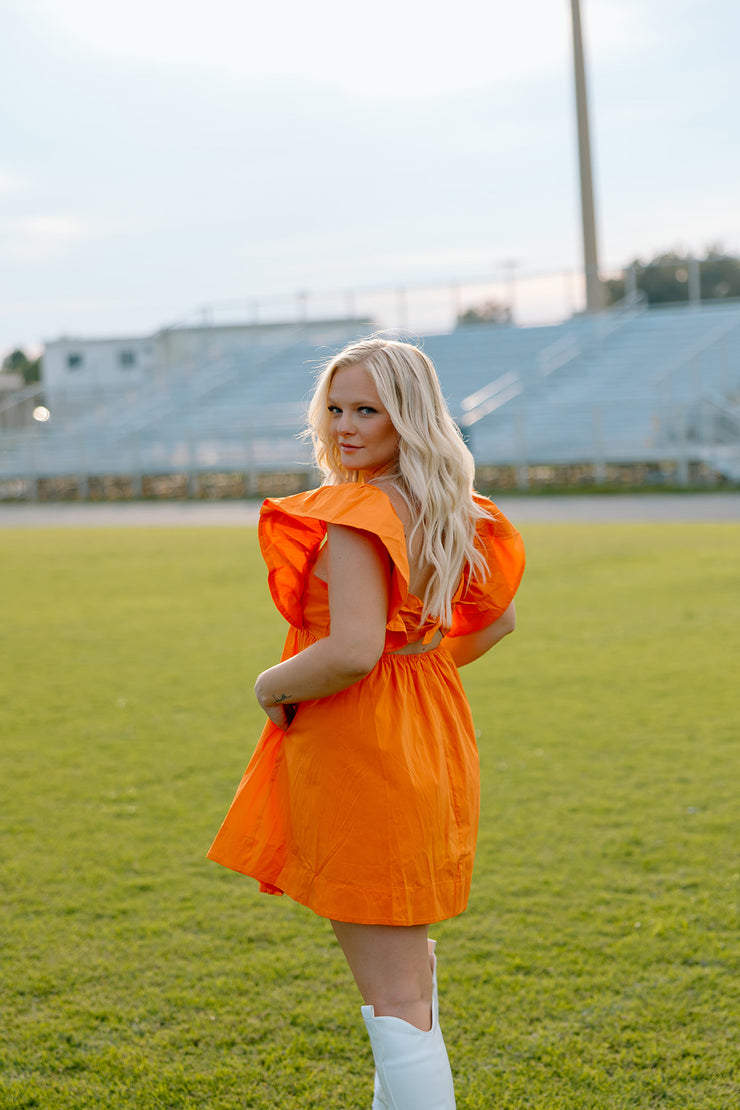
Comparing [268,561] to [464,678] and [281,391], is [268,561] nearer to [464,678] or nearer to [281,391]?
[464,678]

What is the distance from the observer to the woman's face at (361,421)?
2.15 m

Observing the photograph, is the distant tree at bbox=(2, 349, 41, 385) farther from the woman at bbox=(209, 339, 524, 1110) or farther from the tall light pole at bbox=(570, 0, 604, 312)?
the woman at bbox=(209, 339, 524, 1110)

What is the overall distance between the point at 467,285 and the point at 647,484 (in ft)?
32.5

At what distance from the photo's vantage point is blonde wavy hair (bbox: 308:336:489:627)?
6.95ft

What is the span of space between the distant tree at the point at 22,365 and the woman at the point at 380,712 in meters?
73.7

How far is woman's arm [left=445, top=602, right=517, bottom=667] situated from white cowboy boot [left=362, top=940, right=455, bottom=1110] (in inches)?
30.1

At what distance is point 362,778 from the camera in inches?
82.6

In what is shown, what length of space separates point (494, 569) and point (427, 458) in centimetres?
37

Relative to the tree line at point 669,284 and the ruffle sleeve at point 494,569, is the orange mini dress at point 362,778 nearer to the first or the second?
the ruffle sleeve at point 494,569

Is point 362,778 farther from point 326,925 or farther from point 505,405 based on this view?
point 505,405

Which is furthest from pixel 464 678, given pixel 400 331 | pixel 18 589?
pixel 18 589

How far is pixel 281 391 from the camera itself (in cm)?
2878

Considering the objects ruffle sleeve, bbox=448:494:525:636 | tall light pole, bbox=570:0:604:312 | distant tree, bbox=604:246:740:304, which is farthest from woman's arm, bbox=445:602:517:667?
tall light pole, bbox=570:0:604:312

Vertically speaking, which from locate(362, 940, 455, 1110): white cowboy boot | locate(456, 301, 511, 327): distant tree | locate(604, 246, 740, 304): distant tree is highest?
locate(604, 246, 740, 304): distant tree
